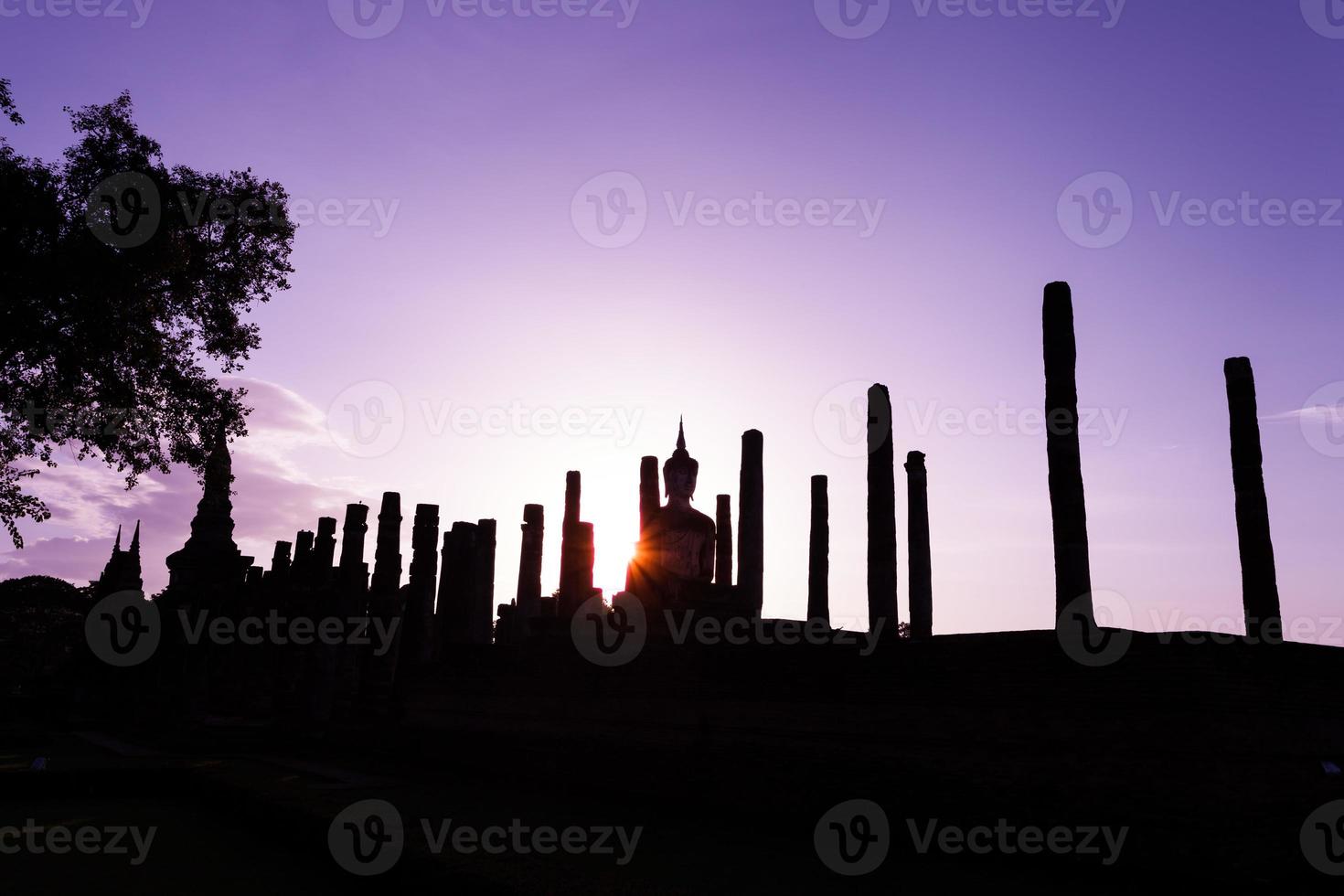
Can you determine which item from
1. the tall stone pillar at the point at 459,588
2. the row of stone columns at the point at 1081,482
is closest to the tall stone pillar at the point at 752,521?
the tall stone pillar at the point at 459,588

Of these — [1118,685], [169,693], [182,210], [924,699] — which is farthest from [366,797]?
[169,693]

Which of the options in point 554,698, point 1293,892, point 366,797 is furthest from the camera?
point 554,698

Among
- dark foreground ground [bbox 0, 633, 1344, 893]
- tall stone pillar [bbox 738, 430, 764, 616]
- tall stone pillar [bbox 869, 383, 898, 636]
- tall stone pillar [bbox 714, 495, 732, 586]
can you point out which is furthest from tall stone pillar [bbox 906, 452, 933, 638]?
dark foreground ground [bbox 0, 633, 1344, 893]

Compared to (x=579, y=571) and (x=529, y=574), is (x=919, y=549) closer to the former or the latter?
(x=579, y=571)

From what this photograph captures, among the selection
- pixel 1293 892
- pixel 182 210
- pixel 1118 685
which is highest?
pixel 182 210

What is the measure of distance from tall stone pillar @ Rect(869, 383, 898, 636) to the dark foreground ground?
10097mm

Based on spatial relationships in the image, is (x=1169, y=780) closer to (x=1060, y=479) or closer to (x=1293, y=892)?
(x=1293, y=892)

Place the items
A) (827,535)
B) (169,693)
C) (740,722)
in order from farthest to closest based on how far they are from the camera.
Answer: (169,693)
(827,535)
(740,722)

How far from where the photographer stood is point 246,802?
960 centimetres

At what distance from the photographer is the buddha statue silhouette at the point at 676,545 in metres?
21.2

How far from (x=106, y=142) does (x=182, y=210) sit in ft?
5.39

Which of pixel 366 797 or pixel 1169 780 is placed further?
pixel 366 797

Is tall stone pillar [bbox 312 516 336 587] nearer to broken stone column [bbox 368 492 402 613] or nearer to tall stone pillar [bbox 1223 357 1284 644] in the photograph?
broken stone column [bbox 368 492 402 613]

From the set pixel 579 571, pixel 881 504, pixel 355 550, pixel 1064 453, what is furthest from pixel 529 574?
pixel 1064 453
